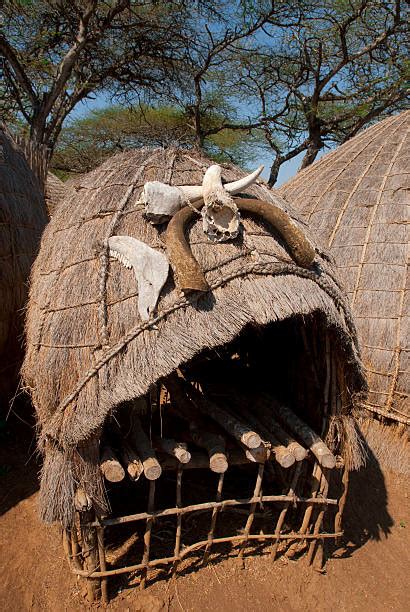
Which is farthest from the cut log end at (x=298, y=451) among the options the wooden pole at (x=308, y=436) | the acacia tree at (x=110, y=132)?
the acacia tree at (x=110, y=132)

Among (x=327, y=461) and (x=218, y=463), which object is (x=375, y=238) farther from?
(x=218, y=463)

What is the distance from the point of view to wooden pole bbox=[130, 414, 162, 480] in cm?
300

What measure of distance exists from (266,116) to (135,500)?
14529 millimetres

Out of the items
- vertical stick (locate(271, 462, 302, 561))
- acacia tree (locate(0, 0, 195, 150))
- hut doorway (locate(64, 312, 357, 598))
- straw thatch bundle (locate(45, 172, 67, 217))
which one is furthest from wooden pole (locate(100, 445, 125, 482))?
acacia tree (locate(0, 0, 195, 150))

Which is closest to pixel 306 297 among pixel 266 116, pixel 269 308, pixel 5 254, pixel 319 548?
pixel 269 308

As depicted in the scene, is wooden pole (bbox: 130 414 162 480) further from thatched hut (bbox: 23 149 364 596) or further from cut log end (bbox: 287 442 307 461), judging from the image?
cut log end (bbox: 287 442 307 461)

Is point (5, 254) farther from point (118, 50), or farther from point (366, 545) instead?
point (118, 50)

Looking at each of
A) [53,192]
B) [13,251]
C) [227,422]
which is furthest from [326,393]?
[53,192]

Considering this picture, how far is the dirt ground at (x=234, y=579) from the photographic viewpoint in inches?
131

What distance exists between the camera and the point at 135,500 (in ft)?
13.7

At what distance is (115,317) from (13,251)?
120 inches

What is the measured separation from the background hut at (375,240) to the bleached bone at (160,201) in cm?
309

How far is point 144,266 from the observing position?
291 centimetres

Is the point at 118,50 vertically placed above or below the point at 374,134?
above
